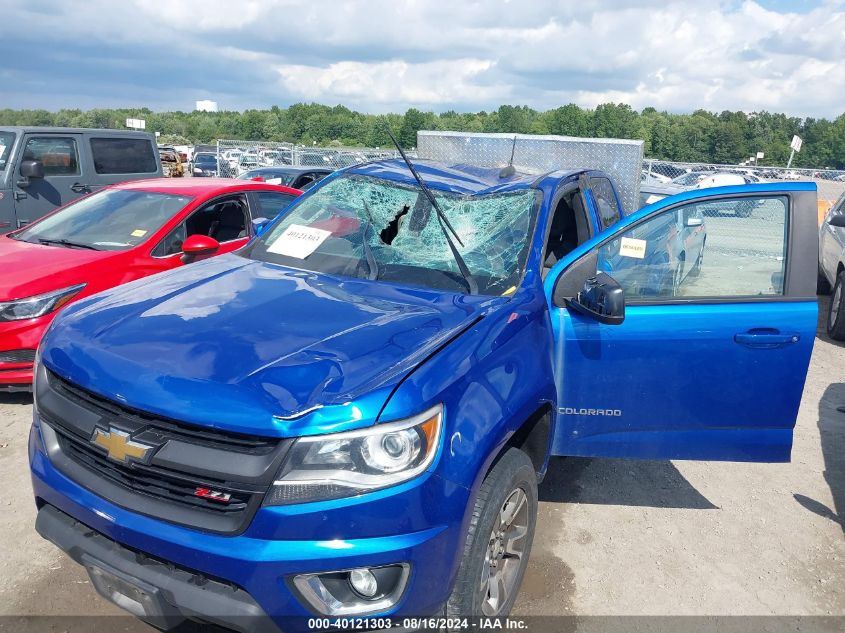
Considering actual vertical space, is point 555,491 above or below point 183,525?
below

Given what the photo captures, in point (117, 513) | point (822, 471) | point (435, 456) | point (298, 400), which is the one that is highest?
point (298, 400)

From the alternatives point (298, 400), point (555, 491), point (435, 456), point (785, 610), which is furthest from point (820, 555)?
point (298, 400)

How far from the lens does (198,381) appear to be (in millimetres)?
2113

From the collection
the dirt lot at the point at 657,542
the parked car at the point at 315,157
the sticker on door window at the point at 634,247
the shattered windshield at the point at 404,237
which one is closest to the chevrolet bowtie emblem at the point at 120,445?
the dirt lot at the point at 657,542

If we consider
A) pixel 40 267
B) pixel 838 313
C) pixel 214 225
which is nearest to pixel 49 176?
pixel 214 225

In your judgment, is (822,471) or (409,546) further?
(822,471)

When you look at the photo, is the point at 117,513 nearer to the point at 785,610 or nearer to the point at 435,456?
the point at 435,456

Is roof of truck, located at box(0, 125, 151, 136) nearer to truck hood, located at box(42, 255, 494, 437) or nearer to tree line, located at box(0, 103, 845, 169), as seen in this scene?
truck hood, located at box(42, 255, 494, 437)

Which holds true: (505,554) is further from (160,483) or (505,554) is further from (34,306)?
(34,306)

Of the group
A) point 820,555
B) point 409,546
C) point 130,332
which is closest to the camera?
point 409,546

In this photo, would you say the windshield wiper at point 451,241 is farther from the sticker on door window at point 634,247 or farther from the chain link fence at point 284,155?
the chain link fence at point 284,155

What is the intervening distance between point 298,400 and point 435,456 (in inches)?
17.9

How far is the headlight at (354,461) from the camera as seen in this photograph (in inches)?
78.7

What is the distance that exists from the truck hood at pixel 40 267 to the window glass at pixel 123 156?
4.53m
